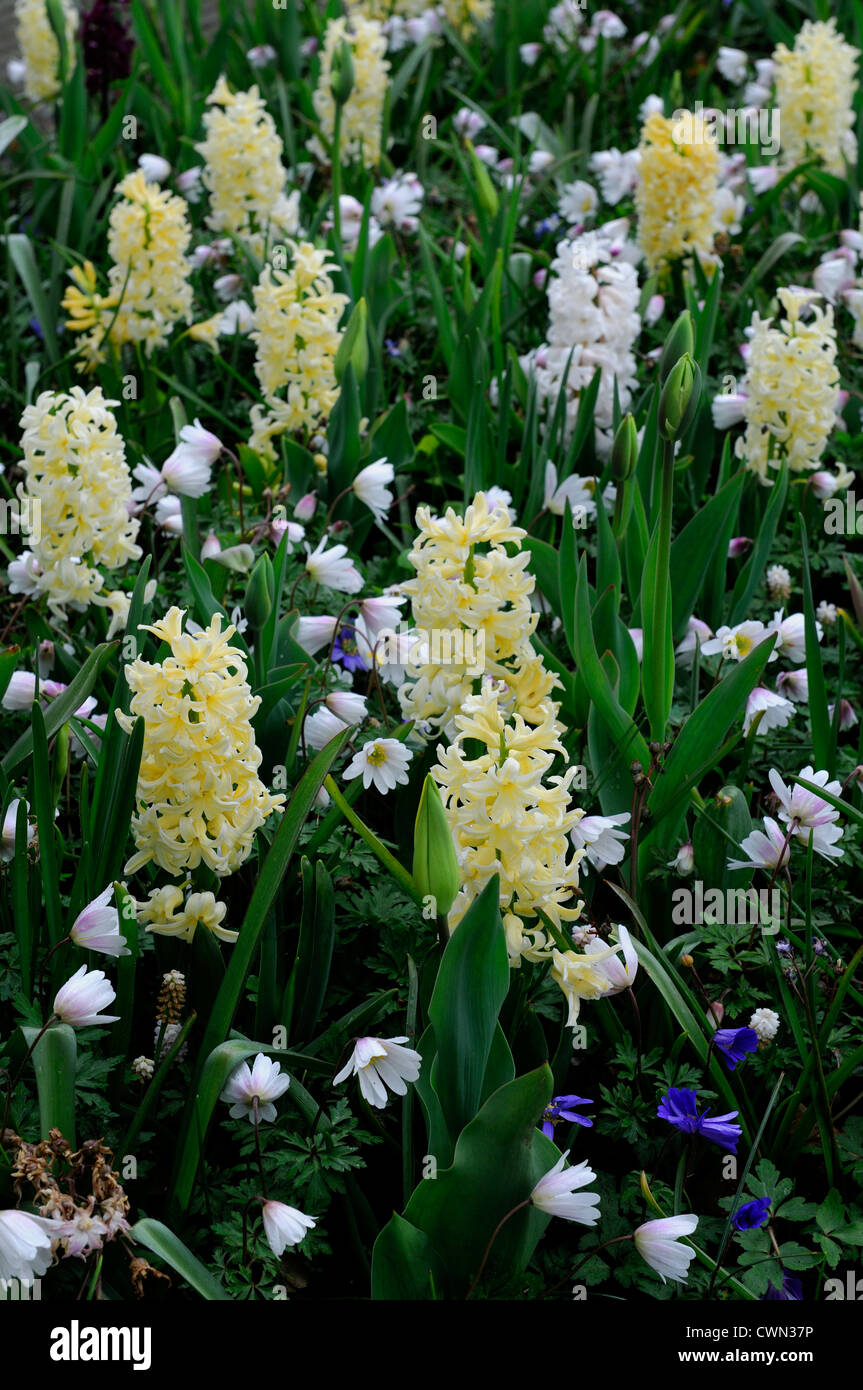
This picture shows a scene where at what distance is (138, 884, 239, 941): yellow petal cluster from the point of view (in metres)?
1.49

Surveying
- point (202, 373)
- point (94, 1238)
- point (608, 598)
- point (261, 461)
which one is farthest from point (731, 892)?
point (202, 373)

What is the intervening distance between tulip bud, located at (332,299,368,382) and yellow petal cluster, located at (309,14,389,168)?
126 cm

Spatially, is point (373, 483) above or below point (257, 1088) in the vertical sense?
above

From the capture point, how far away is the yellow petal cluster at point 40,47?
4289 millimetres

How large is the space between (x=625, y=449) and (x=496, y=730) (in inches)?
28.5

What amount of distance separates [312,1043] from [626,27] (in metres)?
5.05

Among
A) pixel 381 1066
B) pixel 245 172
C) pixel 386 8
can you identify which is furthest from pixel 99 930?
pixel 386 8

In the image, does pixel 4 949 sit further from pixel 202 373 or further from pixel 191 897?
pixel 202 373

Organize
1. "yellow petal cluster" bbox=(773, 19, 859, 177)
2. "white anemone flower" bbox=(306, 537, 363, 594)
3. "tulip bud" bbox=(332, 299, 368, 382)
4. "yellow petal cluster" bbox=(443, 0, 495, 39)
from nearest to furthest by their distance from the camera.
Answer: "white anemone flower" bbox=(306, 537, 363, 594), "tulip bud" bbox=(332, 299, 368, 382), "yellow petal cluster" bbox=(773, 19, 859, 177), "yellow petal cluster" bbox=(443, 0, 495, 39)

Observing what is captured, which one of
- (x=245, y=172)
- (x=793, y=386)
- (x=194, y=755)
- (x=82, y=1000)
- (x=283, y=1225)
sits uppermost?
(x=245, y=172)

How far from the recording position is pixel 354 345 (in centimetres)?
261

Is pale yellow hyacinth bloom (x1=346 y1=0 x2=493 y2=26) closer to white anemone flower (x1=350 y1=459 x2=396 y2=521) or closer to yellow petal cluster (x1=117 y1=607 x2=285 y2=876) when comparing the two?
white anemone flower (x1=350 y1=459 x2=396 y2=521)

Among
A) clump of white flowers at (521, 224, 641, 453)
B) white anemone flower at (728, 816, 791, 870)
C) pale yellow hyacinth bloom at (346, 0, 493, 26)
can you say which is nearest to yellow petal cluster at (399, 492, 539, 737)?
white anemone flower at (728, 816, 791, 870)

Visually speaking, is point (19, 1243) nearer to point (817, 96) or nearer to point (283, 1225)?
point (283, 1225)
